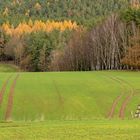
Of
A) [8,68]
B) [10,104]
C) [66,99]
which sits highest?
[10,104]

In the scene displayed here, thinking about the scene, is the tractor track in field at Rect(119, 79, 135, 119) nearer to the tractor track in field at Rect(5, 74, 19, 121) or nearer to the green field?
the green field

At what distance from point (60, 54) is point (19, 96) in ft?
250

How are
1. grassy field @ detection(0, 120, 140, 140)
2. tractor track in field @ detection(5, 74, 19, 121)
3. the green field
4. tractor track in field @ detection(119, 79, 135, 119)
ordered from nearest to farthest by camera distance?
grassy field @ detection(0, 120, 140, 140), tractor track in field @ detection(5, 74, 19, 121), the green field, tractor track in field @ detection(119, 79, 135, 119)

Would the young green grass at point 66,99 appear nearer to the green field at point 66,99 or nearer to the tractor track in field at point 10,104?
the green field at point 66,99

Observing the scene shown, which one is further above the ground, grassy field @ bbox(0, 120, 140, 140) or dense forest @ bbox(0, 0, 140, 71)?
grassy field @ bbox(0, 120, 140, 140)

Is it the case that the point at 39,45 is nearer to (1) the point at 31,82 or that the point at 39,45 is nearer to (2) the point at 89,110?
(1) the point at 31,82

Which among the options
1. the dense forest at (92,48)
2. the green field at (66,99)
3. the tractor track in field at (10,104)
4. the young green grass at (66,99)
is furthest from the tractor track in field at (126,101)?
the dense forest at (92,48)

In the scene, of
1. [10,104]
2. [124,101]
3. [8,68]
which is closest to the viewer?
[10,104]

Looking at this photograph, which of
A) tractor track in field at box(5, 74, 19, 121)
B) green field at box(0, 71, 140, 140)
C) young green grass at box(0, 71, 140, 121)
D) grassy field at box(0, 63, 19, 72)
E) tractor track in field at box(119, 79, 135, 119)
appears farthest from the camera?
grassy field at box(0, 63, 19, 72)

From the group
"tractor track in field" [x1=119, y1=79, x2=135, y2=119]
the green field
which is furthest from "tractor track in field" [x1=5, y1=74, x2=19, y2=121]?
"tractor track in field" [x1=119, y1=79, x2=135, y2=119]

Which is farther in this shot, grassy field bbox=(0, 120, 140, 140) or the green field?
the green field

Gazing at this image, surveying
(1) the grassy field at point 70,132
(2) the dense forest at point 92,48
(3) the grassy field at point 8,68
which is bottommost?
Result: (3) the grassy field at point 8,68

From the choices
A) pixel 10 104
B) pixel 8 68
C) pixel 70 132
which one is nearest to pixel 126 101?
pixel 10 104

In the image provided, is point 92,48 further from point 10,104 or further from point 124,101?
point 10,104
